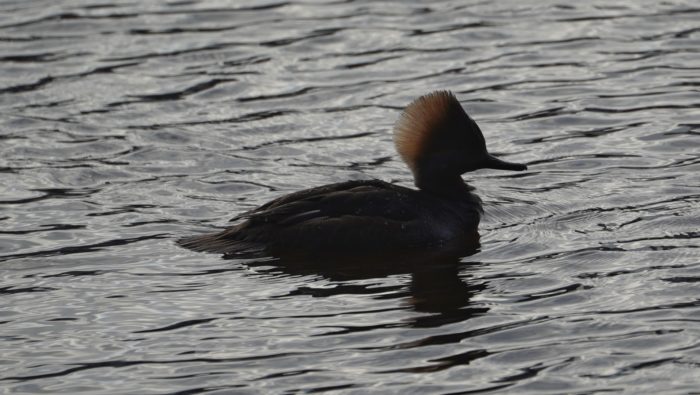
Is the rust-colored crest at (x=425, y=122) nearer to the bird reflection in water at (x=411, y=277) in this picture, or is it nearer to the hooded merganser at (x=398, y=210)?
the hooded merganser at (x=398, y=210)

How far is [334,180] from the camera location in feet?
42.4

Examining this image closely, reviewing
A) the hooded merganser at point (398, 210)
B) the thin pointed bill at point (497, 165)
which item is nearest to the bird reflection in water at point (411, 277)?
the hooded merganser at point (398, 210)

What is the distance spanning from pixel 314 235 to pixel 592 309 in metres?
2.46

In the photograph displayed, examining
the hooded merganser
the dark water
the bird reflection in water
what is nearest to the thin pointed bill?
the hooded merganser

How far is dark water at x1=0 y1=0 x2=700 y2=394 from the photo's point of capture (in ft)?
28.1

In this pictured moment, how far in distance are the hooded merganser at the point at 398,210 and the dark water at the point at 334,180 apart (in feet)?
1.12

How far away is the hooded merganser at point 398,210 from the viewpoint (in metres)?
10.8

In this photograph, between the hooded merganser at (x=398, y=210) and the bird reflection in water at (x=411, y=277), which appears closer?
the bird reflection in water at (x=411, y=277)

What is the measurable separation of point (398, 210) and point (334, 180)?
1.91 meters

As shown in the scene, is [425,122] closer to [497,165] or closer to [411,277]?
[497,165]

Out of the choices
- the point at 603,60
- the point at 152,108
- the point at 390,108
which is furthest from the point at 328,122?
the point at 603,60

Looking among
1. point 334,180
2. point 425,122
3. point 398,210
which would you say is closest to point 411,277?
point 398,210

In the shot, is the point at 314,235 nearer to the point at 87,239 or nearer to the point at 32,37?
the point at 87,239

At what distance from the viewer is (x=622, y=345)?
857 centimetres
